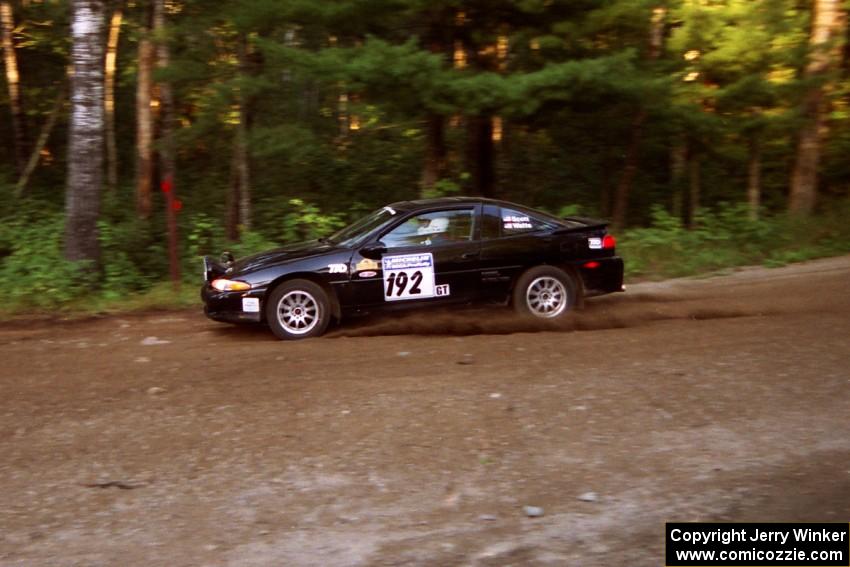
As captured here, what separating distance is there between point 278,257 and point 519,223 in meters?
2.77

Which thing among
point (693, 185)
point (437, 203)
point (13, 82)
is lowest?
point (437, 203)

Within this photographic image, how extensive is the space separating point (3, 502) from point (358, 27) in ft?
34.5

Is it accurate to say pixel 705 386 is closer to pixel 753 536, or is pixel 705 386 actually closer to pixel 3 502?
pixel 753 536

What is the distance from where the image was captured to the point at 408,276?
9.38 meters

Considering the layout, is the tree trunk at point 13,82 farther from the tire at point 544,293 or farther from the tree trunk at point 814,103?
the tree trunk at point 814,103

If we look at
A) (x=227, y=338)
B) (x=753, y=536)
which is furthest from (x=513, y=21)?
(x=753, y=536)

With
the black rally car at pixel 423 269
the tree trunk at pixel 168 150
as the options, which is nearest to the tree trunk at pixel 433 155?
the tree trunk at pixel 168 150

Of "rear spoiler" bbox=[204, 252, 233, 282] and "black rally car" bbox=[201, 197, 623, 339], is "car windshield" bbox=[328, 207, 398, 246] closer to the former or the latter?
"black rally car" bbox=[201, 197, 623, 339]

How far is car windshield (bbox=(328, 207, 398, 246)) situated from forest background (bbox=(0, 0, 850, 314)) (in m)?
2.93

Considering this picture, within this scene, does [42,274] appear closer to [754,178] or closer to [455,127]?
[455,127]

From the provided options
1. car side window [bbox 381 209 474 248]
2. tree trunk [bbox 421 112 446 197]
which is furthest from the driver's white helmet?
tree trunk [bbox 421 112 446 197]

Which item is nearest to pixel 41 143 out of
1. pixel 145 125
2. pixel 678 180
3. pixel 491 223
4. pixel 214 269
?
pixel 145 125

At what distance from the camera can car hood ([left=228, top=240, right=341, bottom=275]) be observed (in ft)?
30.2

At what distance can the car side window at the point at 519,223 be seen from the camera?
977 cm
